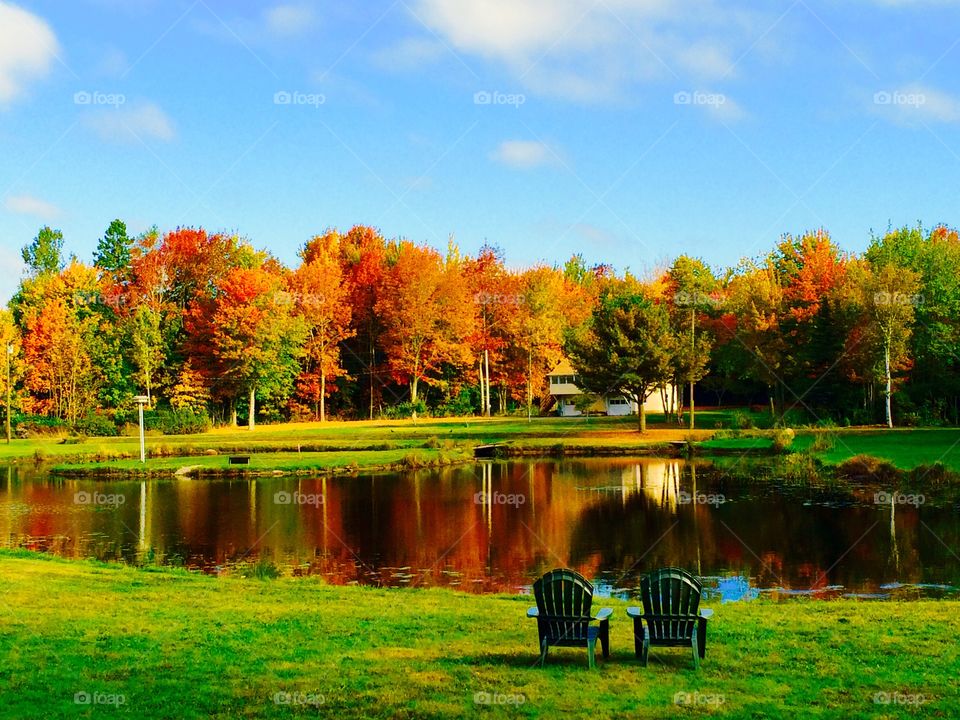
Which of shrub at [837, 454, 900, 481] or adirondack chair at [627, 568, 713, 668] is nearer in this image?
adirondack chair at [627, 568, 713, 668]

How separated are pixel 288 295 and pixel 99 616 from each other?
201ft

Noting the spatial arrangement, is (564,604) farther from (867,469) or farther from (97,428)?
(97,428)

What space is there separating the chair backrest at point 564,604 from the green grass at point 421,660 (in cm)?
40

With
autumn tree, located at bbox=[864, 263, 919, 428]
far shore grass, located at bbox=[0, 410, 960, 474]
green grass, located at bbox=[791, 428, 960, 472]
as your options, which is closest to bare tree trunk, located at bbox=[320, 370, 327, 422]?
far shore grass, located at bbox=[0, 410, 960, 474]

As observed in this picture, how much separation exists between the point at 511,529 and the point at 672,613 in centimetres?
1684

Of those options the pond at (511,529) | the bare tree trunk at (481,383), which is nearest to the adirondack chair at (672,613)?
the pond at (511,529)

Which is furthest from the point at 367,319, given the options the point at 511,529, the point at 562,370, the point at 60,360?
the point at 511,529

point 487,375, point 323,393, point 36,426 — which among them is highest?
point 487,375

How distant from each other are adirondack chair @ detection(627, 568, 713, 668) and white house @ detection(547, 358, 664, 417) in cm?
6675

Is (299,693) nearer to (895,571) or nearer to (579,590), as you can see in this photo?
(579,590)

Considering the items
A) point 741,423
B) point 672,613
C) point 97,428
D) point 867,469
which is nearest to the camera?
point 672,613

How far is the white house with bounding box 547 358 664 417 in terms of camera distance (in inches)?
3073

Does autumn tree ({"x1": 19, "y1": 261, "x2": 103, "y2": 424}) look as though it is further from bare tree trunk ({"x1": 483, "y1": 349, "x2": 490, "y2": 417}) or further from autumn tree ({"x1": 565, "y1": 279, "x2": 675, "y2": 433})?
autumn tree ({"x1": 565, "y1": 279, "x2": 675, "y2": 433})

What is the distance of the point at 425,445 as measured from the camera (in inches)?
1992
